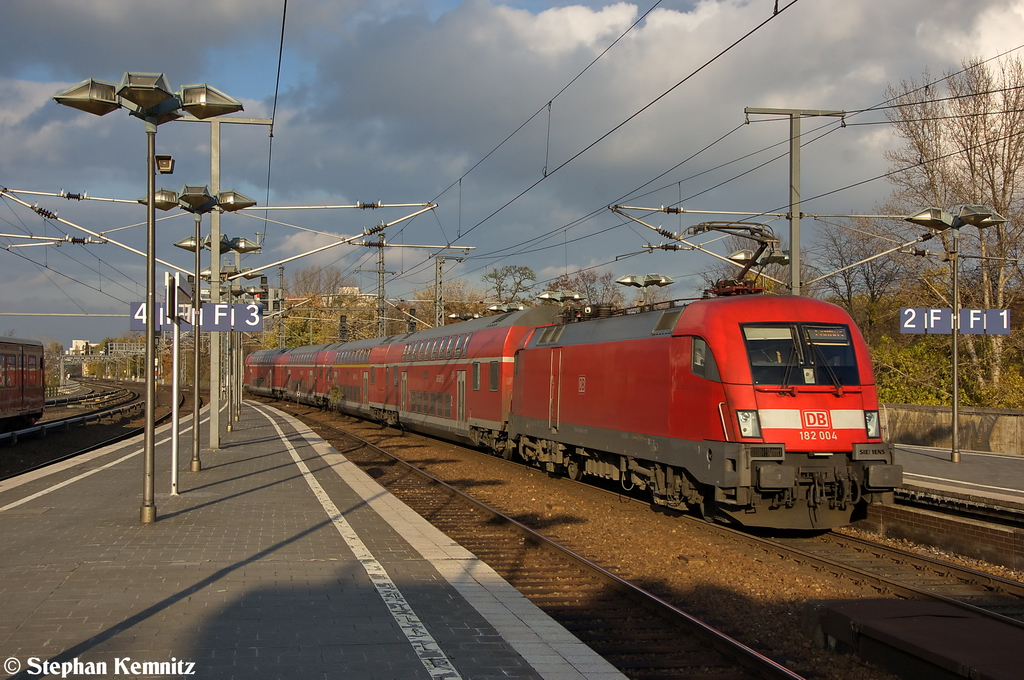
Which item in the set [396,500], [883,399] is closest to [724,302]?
[396,500]

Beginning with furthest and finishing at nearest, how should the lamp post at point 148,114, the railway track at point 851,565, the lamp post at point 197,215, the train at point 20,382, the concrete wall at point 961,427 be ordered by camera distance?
the train at point 20,382 < the concrete wall at point 961,427 < the lamp post at point 197,215 < the lamp post at point 148,114 < the railway track at point 851,565

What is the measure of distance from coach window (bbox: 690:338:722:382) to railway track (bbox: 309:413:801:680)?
2.89 m

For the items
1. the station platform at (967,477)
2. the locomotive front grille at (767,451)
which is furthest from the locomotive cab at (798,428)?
the station platform at (967,477)

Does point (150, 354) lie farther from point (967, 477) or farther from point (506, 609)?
point (967, 477)

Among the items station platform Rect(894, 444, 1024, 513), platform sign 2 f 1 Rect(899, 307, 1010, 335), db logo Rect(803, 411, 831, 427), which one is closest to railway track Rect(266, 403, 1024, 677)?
db logo Rect(803, 411, 831, 427)

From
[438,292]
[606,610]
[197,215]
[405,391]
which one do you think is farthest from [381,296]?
[606,610]

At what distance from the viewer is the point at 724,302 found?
1106 cm

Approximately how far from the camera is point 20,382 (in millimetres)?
28312

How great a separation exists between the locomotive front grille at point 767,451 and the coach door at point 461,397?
12.9 m

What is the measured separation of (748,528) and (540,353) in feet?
Answer: 20.0

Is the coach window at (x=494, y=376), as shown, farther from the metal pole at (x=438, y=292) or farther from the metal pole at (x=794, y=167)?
the metal pole at (x=438, y=292)

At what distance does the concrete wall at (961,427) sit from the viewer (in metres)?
23.1

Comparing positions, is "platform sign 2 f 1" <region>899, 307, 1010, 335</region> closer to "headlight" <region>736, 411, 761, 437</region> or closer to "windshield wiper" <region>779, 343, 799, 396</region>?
"windshield wiper" <region>779, 343, 799, 396</region>

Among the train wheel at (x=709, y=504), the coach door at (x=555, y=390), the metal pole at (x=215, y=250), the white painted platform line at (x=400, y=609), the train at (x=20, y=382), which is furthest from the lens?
the train at (x=20, y=382)
